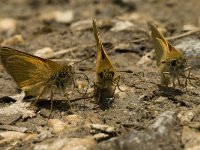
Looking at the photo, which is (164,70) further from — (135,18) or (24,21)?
(24,21)

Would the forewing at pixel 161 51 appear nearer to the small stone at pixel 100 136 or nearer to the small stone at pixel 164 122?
the small stone at pixel 164 122

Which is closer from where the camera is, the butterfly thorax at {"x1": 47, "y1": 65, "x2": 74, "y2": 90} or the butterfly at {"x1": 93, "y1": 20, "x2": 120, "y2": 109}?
the butterfly at {"x1": 93, "y1": 20, "x2": 120, "y2": 109}

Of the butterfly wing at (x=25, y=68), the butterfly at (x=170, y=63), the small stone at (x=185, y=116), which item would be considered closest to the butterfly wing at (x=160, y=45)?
the butterfly at (x=170, y=63)

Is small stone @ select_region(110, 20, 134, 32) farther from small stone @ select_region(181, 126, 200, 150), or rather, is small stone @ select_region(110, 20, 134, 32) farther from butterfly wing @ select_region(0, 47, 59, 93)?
small stone @ select_region(181, 126, 200, 150)

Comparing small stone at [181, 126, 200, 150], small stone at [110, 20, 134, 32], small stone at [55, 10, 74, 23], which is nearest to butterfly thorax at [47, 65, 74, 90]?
small stone at [181, 126, 200, 150]

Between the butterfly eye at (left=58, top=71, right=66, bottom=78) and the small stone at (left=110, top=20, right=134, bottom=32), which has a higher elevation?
the small stone at (left=110, top=20, right=134, bottom=32)

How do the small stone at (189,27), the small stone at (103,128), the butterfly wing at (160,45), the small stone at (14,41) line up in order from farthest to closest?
the small stone at (14,41), the small stone at (189,27), the butterfly wing at (160,45), the small stone at (103,128)
